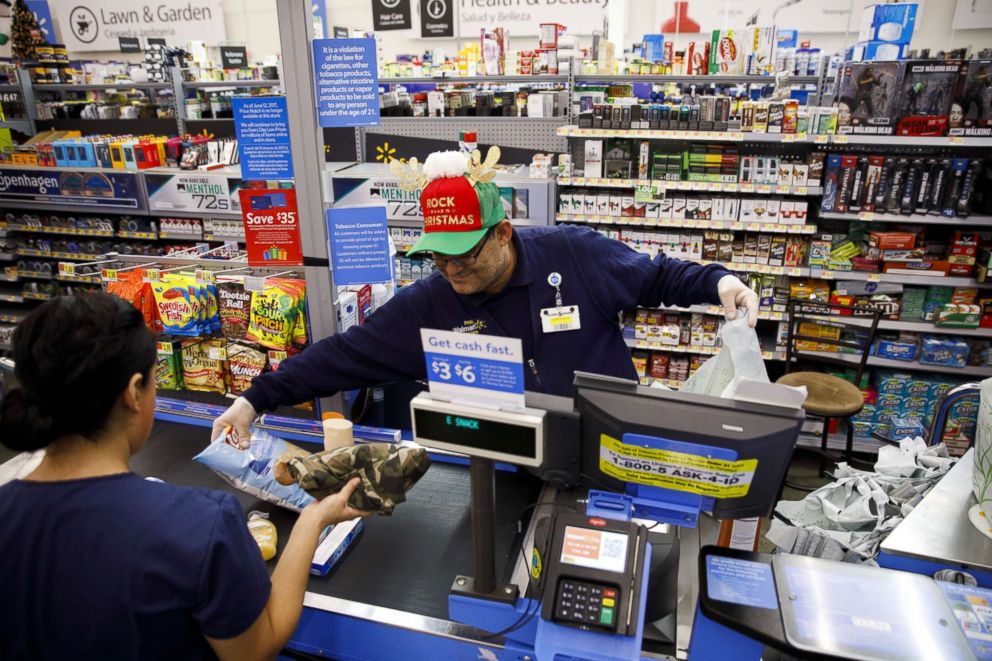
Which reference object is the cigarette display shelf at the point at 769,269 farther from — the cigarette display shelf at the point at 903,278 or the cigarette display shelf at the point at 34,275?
the cigarette display shelf at the point at 34,275

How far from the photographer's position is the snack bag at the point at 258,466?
169 centimetres

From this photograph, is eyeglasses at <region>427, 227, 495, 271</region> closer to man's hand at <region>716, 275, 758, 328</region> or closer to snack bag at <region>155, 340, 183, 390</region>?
man's hand at <region>716, 275, 758, 328</region>

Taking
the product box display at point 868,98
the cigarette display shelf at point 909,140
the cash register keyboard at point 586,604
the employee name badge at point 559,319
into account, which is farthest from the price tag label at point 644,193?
the cash register keyboard at point 586,604

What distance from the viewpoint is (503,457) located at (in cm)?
111

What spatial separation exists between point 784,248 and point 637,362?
132 centimetres

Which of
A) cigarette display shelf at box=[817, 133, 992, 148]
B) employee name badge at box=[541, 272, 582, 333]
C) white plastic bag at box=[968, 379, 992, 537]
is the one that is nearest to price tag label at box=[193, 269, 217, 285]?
employee name badge at box=[541, 272, 582, 333]

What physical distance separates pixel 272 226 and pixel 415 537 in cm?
128

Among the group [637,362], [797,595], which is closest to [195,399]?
[797,595]

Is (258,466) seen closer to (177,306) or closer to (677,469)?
(177,306)

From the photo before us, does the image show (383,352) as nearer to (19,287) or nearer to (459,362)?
(459,362)

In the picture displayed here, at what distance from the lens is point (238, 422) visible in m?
1.76

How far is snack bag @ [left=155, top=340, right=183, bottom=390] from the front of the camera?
2.48 metres

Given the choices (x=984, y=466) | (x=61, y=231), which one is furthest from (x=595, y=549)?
(x=61, y=231)

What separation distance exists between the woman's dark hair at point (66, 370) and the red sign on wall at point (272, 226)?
1.25m
